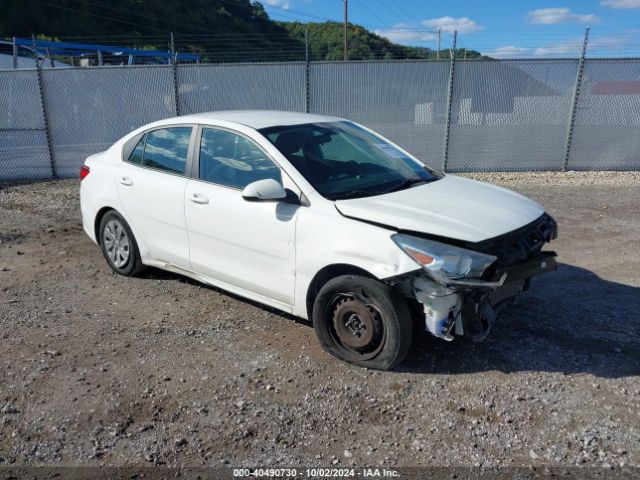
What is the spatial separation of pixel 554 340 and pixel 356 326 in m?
1.54

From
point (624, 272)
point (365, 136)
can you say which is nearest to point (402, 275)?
point (365, 136)

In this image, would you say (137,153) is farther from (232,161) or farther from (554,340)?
(554,340)

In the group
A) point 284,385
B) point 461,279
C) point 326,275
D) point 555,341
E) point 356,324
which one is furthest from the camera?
point 555,341

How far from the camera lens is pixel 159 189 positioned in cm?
474

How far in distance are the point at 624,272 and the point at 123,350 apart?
15.6 feet

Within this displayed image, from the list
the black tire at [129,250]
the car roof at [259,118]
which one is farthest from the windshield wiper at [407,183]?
the black tire at [129,250]

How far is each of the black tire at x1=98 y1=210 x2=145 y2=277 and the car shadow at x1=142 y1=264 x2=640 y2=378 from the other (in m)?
1.12

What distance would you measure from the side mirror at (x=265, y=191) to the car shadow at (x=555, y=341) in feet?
4.72

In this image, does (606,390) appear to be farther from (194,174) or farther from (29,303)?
(29,303)

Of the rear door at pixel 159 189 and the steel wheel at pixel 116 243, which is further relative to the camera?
the steel wheel at pixel 116 243

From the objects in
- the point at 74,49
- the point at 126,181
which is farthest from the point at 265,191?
the point at 74,49

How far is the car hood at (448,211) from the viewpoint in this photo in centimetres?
341

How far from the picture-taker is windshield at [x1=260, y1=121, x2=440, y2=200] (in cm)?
400

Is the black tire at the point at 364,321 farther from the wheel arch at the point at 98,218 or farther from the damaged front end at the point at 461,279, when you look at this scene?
the wheel arch at the point at 98,218
